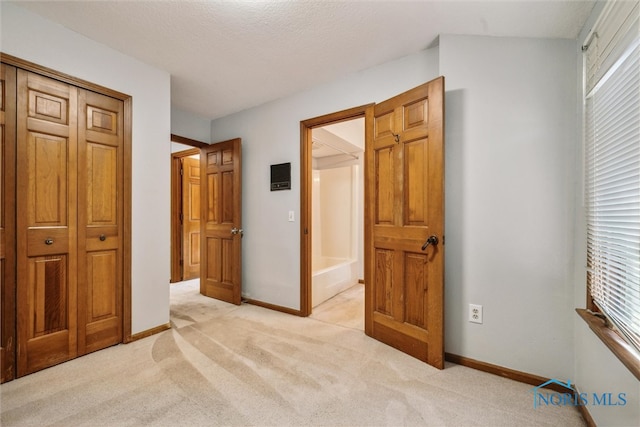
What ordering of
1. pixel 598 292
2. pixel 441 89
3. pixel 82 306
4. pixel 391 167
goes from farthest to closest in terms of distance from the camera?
pixel 391 167, pixel 82 306, pixel 441 89, pixel 598 292

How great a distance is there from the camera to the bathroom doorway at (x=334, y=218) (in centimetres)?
305

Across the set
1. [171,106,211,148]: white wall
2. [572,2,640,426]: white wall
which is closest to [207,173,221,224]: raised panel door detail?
[171,106,211,148]: white wall

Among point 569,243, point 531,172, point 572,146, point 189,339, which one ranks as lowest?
point 189,339

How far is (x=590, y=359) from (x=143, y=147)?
3.41 m

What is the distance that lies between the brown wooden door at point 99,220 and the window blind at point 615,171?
317cm

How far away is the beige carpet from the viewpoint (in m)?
1.50

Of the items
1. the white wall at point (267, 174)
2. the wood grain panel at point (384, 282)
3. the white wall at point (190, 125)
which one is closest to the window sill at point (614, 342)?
the wood grain panel at point (384, 282)

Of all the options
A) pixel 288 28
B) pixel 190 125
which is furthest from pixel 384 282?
pixel 190 125

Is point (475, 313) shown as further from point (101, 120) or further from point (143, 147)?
point (101, 120)

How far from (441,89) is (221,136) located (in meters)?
2.89

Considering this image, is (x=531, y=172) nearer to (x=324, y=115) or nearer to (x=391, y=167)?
(x=391, y=167)

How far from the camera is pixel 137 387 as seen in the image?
1766 millimetres

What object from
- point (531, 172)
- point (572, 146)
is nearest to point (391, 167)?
point (531, 172)

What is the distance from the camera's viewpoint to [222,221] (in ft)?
12.0
